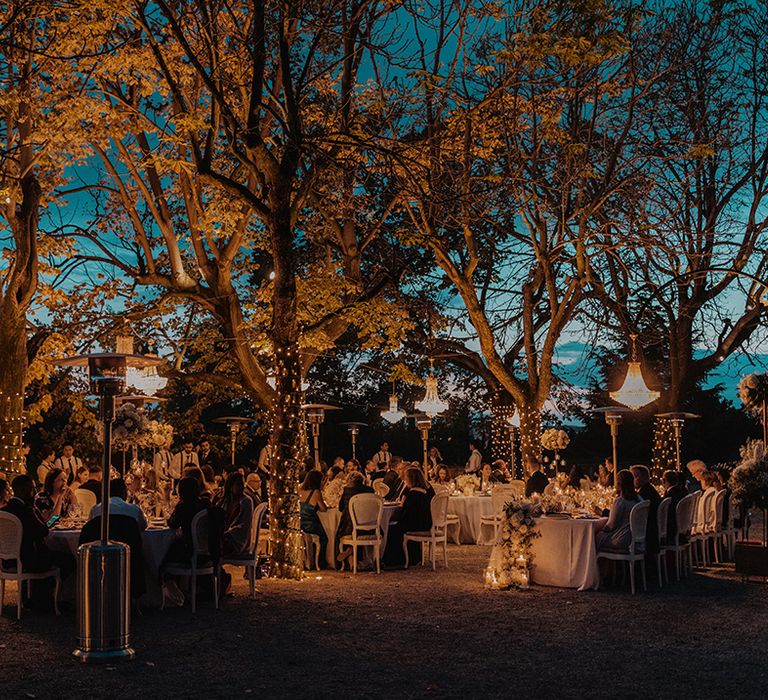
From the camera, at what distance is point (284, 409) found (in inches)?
506

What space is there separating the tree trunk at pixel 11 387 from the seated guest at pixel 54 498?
404cm

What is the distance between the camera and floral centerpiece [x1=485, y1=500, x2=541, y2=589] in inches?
471

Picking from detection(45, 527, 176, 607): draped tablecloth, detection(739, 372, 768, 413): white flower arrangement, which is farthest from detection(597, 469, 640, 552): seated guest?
detection(45, 527, 176, 607): draped tablecloth

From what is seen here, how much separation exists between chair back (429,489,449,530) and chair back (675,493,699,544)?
3.26 meters

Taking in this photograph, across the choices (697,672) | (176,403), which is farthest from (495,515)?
(176,403)

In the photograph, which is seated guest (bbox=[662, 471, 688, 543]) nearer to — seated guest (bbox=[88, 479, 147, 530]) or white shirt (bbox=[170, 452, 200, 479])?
seated guest (bbox=[88, 479, 147, 530])

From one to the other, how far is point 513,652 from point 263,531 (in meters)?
9.84

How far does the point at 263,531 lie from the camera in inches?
689

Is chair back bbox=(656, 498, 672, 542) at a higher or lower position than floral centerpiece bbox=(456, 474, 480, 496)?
lower

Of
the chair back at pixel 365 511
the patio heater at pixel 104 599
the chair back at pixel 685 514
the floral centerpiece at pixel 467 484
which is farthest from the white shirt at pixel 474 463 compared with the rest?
the patio heater at pixel 104 599

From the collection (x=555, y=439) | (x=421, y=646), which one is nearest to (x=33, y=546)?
(x=421, y=646)

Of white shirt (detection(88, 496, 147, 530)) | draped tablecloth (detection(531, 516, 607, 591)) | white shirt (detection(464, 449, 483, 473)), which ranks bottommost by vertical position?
draped tablecloth (detection(531, 516, 607, 591))

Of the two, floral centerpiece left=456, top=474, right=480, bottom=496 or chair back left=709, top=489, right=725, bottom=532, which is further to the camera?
floral centerpiece left=456, top=474, right=480, bottom=496

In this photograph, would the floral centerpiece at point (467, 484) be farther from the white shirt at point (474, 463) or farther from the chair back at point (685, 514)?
the chair back at point (685, 514)
